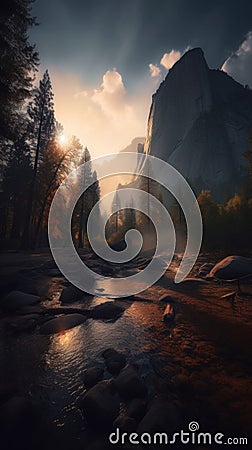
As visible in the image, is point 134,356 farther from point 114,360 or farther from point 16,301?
point 16,301

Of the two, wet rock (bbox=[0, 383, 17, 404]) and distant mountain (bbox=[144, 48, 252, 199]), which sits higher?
distant mountain (bbox=[144, 48, 252, 199])

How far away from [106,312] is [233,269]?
8.90m

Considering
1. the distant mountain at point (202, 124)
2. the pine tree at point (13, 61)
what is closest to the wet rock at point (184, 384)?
the pine tree at point (13, 61)

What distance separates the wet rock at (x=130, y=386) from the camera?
2.95 meters

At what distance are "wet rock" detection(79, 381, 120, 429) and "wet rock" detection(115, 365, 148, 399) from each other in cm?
15

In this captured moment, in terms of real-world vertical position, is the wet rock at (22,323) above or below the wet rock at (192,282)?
below

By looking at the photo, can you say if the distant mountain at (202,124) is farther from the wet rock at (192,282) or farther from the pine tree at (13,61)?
the pine tree at (13,61)

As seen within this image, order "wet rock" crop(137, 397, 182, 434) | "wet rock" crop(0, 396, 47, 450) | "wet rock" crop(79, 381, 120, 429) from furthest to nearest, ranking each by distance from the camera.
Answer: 1. "wet rock" crop(79, 381, 120, 429)
2. "wet rock" crop(137, 397, 182, 434)
3. "wet rock" crop(0, 396, 47, 450)

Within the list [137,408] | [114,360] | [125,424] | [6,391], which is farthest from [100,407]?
[6,391]

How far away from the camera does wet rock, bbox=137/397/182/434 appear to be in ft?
7.61

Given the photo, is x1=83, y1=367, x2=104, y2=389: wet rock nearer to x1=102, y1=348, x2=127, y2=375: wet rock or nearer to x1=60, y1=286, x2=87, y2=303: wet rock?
x1=102, y1=348, x2=127, y2=375: wet rock

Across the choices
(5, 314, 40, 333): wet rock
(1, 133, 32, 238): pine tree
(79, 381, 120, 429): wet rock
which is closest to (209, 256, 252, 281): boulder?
(5, 314, 40, 333): wet rock

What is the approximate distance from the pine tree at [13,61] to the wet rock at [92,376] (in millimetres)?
10931

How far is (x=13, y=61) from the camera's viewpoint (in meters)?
9.17
